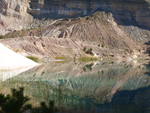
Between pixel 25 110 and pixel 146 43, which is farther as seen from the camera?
pixel 146 43

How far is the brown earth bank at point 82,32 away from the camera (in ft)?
159

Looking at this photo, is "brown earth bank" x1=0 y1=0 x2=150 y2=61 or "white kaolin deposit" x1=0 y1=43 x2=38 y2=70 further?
"brown earth bank" x1=0 y1=0 x2=150 y2=61

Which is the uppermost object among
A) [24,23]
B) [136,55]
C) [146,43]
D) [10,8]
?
[10,8]

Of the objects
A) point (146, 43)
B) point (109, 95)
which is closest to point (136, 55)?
point (146, 43)

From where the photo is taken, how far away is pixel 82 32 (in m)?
68.6

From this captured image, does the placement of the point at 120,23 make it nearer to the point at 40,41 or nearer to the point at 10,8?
the point at 40,41

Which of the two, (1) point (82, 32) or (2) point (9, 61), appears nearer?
(2) point (9, 61)

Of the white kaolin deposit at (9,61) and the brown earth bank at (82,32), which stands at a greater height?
the brown earth bank at (82,32)

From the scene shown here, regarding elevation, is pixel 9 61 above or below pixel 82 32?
below

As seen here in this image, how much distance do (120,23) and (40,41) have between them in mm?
49624

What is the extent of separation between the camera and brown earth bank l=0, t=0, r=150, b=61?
4859 cm

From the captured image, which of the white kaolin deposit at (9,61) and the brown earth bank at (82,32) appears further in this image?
the brown earth bank at (82,32)

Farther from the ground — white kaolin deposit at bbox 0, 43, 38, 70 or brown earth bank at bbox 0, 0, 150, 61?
brown earth bank at bbox 0, 0, 150, 61

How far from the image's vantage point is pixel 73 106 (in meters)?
7.45
